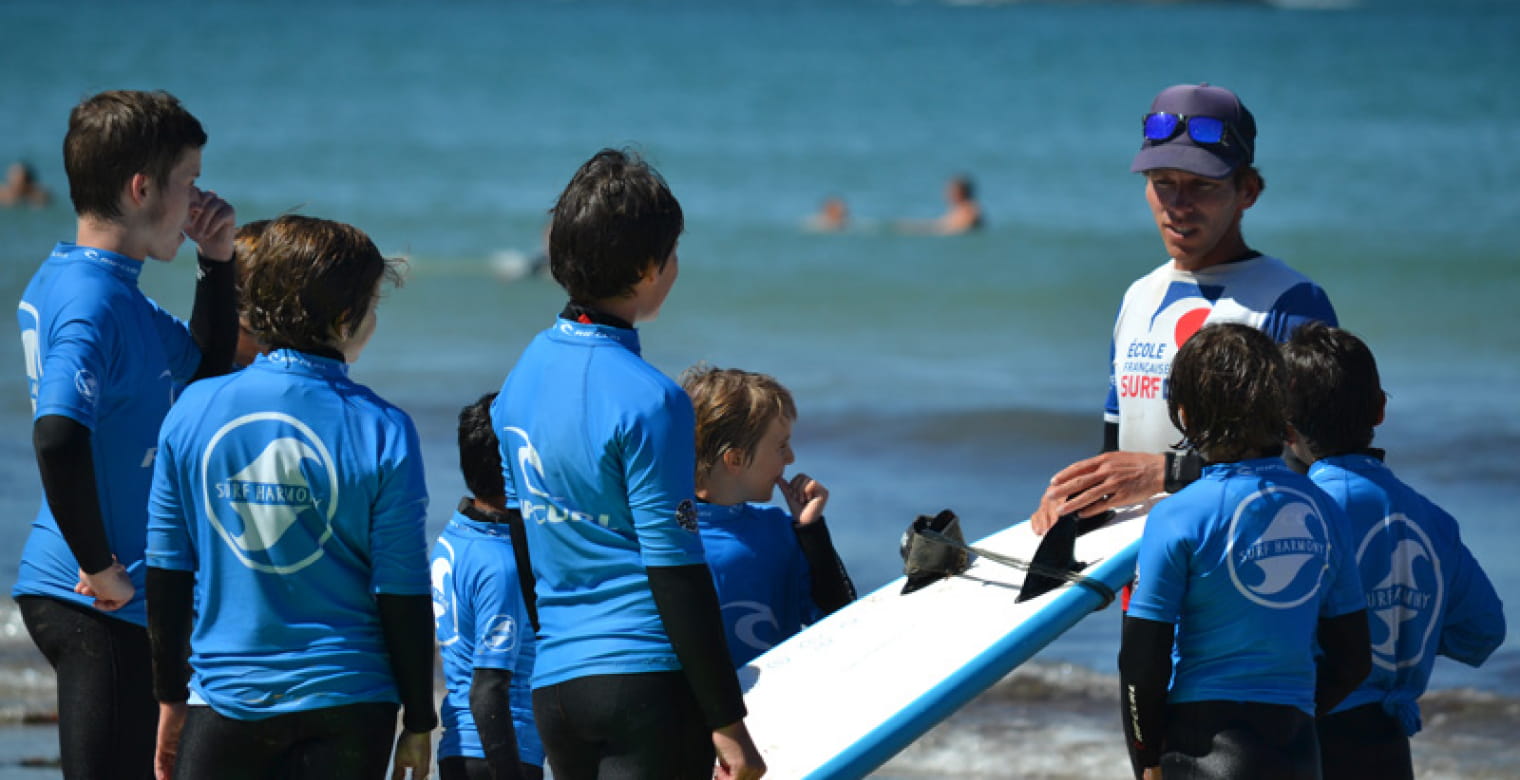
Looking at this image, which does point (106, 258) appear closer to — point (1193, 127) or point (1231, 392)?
point (1231, 392)

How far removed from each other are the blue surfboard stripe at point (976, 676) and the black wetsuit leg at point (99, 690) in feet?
4.49

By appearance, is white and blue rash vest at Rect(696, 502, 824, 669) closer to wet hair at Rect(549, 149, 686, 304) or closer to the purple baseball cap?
wet hair at Rect(549, 149, 686, 304)

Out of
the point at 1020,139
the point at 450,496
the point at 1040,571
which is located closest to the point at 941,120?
the point at 1020,139

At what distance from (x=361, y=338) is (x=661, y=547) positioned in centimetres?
79

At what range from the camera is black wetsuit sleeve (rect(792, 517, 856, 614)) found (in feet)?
12.3

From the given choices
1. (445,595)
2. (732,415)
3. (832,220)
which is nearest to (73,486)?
(445,595)

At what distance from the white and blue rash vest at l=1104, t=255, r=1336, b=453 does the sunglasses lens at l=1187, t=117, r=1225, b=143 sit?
0.30 meters

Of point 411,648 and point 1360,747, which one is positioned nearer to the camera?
point 411,648

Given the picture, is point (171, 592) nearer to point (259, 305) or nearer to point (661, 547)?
point (259, 305)

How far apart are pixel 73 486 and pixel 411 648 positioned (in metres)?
0.82

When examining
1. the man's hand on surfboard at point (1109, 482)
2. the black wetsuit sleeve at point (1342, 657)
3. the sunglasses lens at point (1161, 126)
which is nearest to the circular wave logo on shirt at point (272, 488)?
the man's hand on surfboard at point (1109, 482)

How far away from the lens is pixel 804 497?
3.80 meters

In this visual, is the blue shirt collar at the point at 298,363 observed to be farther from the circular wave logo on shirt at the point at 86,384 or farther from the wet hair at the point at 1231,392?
the wet hair at the point at 1231,392

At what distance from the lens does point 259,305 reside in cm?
297
